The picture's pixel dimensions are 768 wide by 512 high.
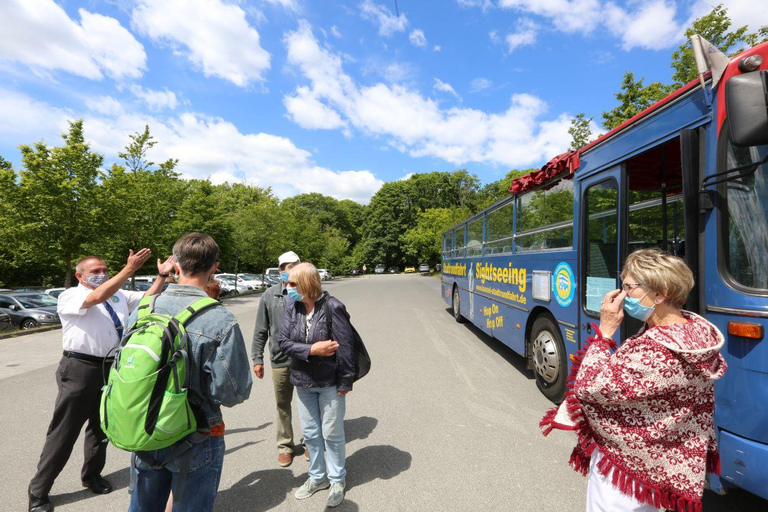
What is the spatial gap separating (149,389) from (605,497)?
79.3 inches

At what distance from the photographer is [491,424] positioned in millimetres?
4516

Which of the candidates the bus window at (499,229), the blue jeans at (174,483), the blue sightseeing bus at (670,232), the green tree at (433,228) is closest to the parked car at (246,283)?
the green tree at (433,228)

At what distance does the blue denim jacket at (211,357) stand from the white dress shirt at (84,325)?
1416 mm

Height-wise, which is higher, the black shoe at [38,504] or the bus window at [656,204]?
the bus window at [656,204]

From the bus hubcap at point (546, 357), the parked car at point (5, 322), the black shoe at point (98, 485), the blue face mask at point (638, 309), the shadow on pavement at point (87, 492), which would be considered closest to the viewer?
the blue face mask at point (638, 309)

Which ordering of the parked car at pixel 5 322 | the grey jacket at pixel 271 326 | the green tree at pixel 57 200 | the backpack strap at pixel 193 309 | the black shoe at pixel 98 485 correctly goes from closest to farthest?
the backpack strap at pixel 193 309, the black shoe at pixel 98 485, the grey jacket at pixel 271 326, the parked car at pixel 5 322, the green tree at pixel 57 200

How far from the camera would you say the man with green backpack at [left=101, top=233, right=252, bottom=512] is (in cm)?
183

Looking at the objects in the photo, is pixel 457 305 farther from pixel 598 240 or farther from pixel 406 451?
pixel 406 451

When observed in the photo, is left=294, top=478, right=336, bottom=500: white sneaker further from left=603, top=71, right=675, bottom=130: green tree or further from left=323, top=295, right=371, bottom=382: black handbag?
A: left=603, top=71, right=675, bottom=130: green tree

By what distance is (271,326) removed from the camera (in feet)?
12.4

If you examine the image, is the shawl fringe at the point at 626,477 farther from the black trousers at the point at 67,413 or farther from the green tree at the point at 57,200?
the green tree at the point at 57,200

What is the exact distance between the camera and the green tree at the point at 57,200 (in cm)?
1323

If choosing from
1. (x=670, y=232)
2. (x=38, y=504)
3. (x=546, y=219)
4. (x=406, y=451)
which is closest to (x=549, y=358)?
(x=546, y=219)

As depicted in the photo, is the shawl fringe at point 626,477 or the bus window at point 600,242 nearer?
the shawl fringe at point 626,477
